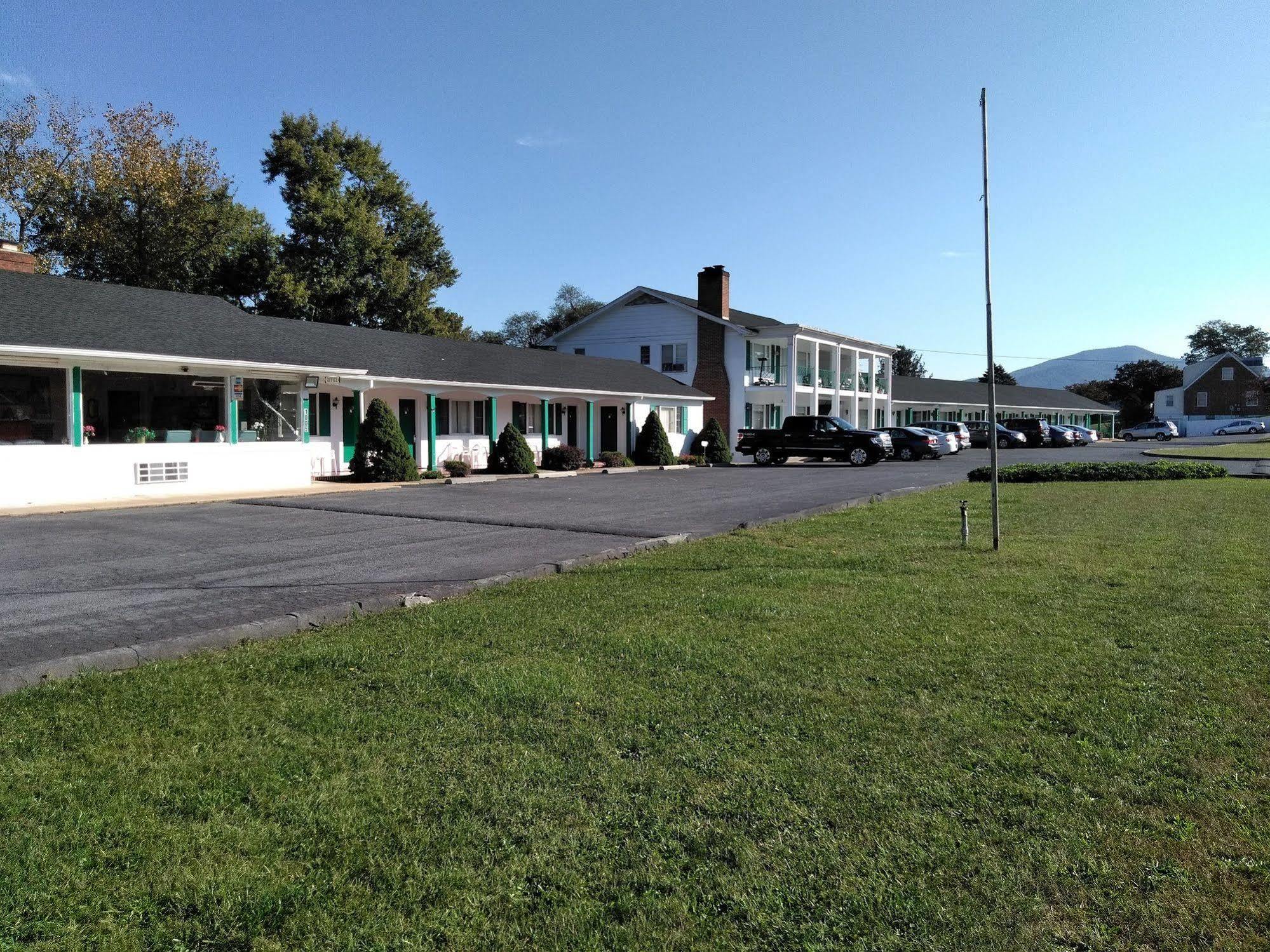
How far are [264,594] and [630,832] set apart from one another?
5.73 metres

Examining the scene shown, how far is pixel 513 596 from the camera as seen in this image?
24.7 feet

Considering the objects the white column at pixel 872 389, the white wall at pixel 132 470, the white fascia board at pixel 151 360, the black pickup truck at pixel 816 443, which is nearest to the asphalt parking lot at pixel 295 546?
the white wall at pixel 132 470

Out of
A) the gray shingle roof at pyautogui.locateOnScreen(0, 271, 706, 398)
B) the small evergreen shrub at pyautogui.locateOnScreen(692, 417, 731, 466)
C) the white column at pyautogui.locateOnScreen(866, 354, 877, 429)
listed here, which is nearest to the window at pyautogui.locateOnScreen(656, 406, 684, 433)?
the small evergreen shrub at pyautogui.locateOnScreen(692, 417, 731, 466)

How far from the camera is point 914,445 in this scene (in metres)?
37.7

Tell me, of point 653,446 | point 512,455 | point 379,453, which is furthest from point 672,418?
point 379,453

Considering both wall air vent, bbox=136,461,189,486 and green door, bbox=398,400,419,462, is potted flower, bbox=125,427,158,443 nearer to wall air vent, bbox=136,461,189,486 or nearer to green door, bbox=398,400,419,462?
wall air vent, bbox=136,461,189,486

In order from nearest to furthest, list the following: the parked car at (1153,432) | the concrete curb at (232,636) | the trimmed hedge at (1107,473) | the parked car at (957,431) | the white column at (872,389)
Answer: the concrete curb at (232,636) → the trimmed hedge at (1107,473) → the parked car at (957,431) → the white column at (872,389) → the parked car at (1153,432)

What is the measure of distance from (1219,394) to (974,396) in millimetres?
41065

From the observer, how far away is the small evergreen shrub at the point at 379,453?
22297 mm

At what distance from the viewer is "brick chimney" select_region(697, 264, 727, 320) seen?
40.5 metres

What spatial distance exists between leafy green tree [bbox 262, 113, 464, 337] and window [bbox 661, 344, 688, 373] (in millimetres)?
13004

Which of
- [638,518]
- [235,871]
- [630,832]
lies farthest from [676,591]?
[638,518]

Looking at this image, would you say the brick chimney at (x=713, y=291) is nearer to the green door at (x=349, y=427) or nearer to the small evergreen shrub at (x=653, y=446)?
the small evergreen shrub at (x=653, y=446)

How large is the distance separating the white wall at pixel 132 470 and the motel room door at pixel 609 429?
51.6ft
